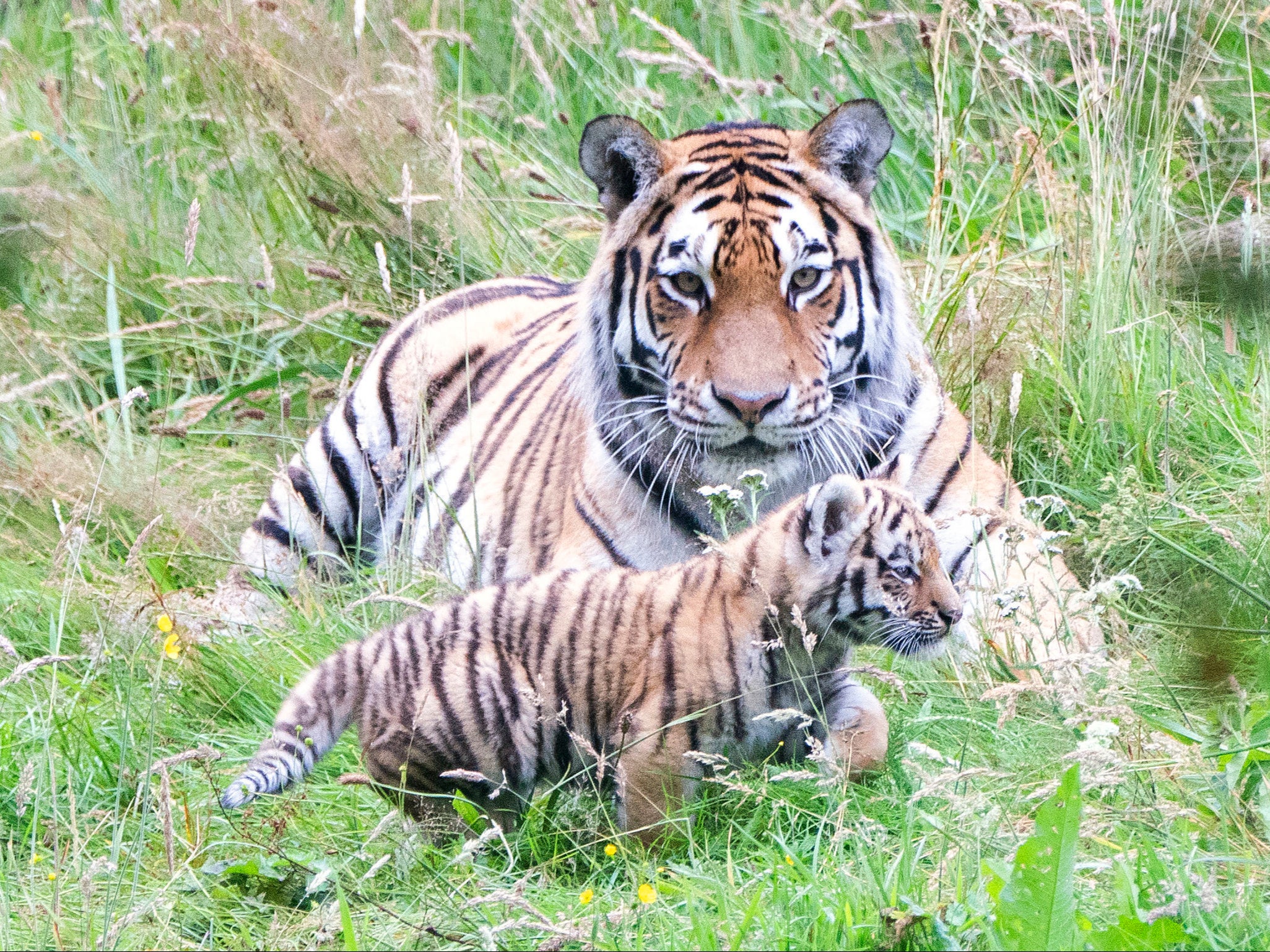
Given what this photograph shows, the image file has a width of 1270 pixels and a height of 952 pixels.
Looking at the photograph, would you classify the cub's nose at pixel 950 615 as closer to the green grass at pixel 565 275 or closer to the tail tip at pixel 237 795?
the green grass at pixel 565 275

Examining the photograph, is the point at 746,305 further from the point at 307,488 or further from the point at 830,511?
the point at 307,488

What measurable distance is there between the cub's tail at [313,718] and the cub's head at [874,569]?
0.95 metres

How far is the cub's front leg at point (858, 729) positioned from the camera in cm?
293

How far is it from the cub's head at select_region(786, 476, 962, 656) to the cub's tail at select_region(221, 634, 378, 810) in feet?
3.13

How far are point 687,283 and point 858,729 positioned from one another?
129 centimetres

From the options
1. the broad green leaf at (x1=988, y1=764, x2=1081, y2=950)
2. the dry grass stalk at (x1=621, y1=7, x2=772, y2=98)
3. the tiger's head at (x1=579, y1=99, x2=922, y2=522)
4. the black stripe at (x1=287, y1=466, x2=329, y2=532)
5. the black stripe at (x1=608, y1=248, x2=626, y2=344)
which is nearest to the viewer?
the broad green leaf at (x1=988, y1=764, x2=1081, y2=950)

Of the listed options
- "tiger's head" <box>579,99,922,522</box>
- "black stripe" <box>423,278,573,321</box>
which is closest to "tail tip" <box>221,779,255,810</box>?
"tiger's head" <box>579,99,922,522</box>

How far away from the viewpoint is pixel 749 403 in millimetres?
3463

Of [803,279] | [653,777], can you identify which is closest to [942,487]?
[803,279]

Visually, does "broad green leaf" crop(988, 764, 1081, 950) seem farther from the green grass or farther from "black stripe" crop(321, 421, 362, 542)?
"black stripe" crop(321, 421, 362, 542)

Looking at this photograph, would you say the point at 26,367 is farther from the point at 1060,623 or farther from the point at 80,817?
the point at 1060,623

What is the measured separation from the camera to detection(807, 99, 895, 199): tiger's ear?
12.4 feet

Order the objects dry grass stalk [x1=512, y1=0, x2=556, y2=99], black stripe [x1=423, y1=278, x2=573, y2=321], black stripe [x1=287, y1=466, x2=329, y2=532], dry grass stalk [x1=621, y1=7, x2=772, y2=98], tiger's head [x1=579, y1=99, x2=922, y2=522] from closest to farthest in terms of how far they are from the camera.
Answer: tiger's head [x1=579, y1=99, x2=922, y2=522] → dry grass stalk [x1=621, y1=7, x2=772, y2=98] → black stripe [x1=287, y1=466, x2=329, y2=532] → black stripe [x1=423, y1=278, x2=573, y2=321] → dry grass stalk [x1=512, y1=0, x2=556, y2=99]

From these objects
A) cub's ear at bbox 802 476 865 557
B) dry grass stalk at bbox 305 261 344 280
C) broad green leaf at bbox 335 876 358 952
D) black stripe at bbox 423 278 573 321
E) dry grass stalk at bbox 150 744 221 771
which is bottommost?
broad green leaf at bbox 335 876 358 952
